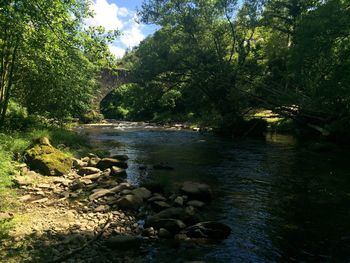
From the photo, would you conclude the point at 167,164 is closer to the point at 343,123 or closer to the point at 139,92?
the point at 343,123

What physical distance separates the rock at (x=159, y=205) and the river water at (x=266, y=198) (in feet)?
3.75

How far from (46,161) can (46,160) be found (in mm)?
66

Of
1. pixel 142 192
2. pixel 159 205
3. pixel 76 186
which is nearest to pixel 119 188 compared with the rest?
pixel 142 192

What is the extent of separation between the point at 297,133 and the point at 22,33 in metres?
22.4

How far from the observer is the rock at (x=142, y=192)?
10.9 meters

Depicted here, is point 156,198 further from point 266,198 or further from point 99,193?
point 266,198

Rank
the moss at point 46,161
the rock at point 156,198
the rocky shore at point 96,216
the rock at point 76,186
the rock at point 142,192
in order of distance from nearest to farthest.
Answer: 1. the rocky shore at point 96,216
2. the rock at point 156,198
3. the rock at point 142,192
4. the rock at point 76,186
5. the moss at point 46,161

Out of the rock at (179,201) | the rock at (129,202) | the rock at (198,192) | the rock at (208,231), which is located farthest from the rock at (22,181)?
the rock at (208,231)

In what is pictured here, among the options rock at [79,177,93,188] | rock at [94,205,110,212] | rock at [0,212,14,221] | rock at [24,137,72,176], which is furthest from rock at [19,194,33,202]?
rock at [24,137,72,176]

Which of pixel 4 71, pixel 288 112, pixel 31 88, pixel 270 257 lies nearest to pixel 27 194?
pixel 270 257

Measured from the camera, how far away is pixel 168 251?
23.9 ft

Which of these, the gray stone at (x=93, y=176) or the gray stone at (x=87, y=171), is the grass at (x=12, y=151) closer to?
the gray stone at (x=87, y=171)

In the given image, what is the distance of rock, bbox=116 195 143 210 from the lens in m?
10.0

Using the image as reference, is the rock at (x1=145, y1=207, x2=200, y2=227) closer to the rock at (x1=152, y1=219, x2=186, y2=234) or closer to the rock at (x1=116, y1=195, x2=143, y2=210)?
the rock at (x1=152, y1=219, x2=186, y2=234)
